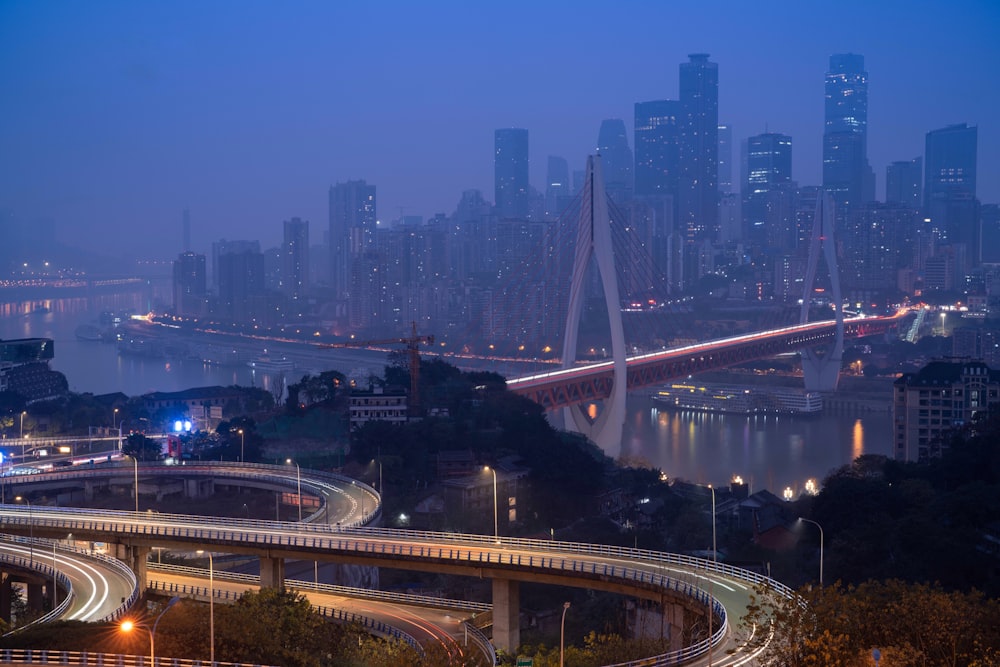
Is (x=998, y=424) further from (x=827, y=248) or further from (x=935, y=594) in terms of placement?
(x=827, y=248)

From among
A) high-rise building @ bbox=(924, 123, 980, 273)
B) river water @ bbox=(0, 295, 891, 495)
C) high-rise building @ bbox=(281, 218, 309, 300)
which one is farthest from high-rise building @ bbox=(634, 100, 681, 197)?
river water @ bbox=(0, 295, 891, 495)

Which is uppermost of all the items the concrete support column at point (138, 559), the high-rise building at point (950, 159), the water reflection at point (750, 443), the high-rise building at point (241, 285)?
the high-rise building at point (950, 159)

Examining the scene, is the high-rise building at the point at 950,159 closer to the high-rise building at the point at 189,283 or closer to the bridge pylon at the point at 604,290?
the high-rise building at the point at 189,283

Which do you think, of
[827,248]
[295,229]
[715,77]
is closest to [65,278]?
[295,229]

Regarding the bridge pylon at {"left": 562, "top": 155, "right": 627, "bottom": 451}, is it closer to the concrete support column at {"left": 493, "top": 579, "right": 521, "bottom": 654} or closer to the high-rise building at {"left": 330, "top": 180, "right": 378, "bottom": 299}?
the concrete support column at {"left": 493, "top": 579, "right": 521, "bottom": 654}

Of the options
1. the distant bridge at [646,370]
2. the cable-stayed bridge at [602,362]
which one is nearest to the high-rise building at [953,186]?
the distant bridge at [646,370]
